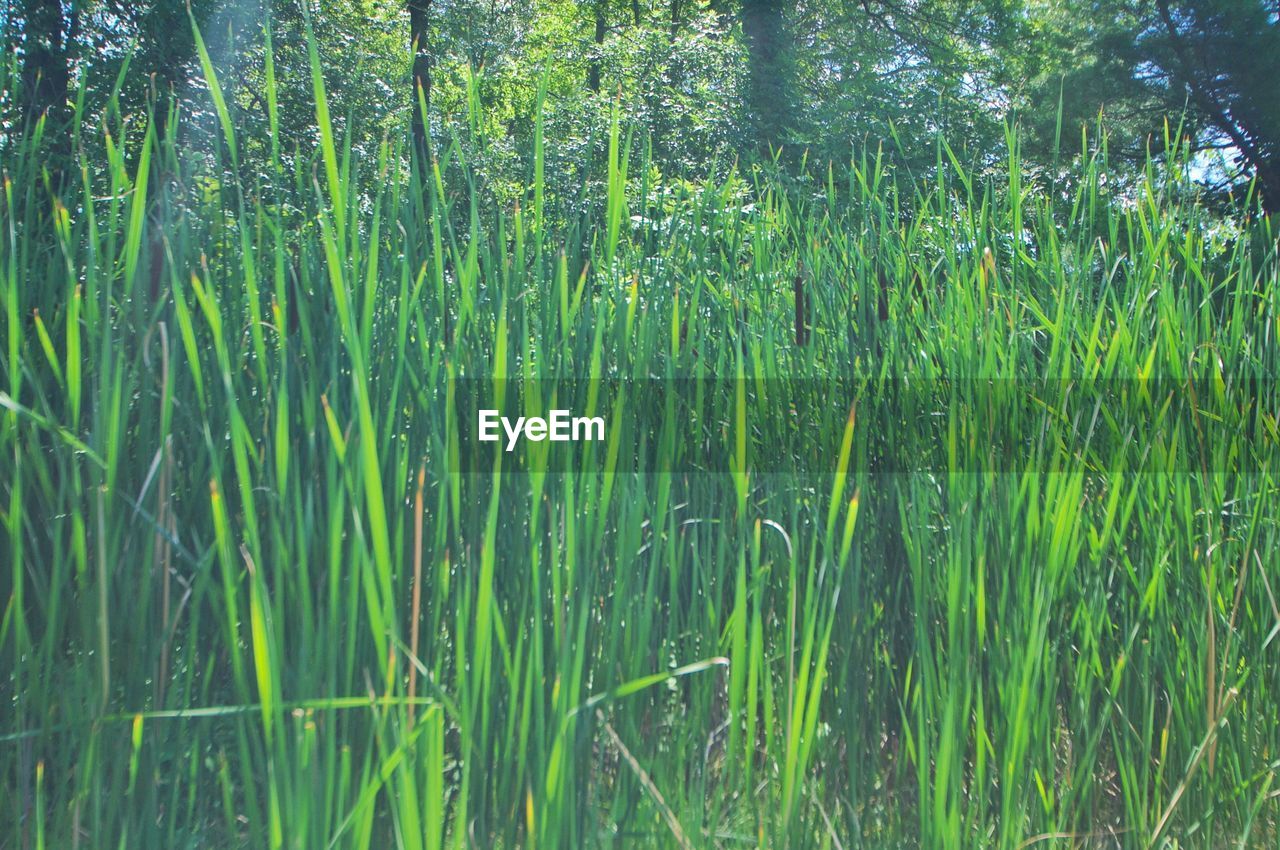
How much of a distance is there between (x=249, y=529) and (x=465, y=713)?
28 cm

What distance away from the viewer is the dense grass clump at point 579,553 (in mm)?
1055

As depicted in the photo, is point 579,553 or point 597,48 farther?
point 597,48

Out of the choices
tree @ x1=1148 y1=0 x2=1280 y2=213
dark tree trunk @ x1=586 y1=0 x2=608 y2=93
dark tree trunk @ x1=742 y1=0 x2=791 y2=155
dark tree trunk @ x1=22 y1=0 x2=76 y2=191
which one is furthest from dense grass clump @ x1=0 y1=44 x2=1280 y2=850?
dark tree trunk @ x1=586 y1=0 x2=608 y2=93

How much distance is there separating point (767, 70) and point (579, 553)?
47.3ft

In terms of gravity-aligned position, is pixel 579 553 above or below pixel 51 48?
below

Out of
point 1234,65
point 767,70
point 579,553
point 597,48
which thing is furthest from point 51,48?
point 1234,65

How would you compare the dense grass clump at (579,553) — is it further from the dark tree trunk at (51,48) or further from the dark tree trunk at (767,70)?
the dark tree trunk at (767,70)

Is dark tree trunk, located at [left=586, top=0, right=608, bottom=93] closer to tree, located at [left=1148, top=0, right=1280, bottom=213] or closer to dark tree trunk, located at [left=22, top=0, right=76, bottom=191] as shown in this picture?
tree, located at [left=1148, top=0, right=1280, bottom=213]

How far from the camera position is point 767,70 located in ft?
47.5

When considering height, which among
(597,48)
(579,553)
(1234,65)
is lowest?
(579,553)

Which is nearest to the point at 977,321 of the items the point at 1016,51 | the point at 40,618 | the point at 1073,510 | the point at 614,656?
the point at 1073,510

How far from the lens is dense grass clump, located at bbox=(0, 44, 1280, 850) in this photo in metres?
1.05

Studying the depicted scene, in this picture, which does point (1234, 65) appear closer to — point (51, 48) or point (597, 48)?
point (597, 48)

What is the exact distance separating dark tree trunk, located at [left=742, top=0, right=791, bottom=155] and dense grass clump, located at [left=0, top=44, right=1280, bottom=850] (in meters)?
11.6
